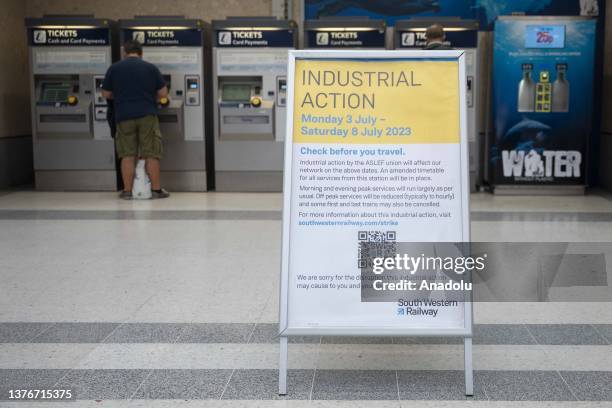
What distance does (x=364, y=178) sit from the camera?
10.3ft

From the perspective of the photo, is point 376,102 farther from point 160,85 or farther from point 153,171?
point 153,171

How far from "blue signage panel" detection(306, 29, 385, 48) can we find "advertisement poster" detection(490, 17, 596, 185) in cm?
130

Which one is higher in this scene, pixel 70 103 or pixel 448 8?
pixel 448 8

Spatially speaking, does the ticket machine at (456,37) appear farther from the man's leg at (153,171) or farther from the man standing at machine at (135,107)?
the man's leg at (153,171)

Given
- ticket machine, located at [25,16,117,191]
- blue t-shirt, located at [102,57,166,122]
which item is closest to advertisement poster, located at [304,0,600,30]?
blue t-shirt, located at [102,57,166,122]

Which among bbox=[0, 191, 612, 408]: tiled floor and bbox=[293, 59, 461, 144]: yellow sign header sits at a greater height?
bbox=[293, 59, 461, 144]: yellow sign header

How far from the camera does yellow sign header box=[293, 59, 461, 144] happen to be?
3119 millimetres

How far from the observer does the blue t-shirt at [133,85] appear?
26.8ft

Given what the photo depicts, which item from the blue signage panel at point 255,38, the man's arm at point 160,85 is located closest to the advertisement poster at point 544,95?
the blue signage panel at point 255,38

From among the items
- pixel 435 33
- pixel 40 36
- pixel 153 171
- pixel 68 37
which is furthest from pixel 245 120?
pixel 435 33

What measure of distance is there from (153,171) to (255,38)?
1.89 m

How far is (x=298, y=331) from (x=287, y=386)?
250 mm

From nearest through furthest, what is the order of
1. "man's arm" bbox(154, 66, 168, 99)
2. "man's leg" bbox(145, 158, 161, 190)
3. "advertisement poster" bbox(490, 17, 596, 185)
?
"man's arm" bbox(154, 66, 168, 99) < "man's leg" bbox(145, 158, 161, 190) < "advertisement poster" bbox(490, 17, 596, 185)

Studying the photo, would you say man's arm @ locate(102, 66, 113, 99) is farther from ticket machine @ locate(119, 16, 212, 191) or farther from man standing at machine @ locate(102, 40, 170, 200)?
ticket machine @ locate(119, 16, 212, 191)
